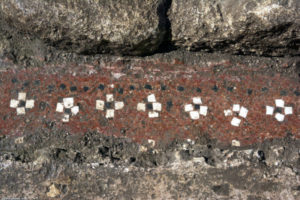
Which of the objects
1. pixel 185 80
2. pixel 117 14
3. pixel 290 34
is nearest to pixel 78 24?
pixel 117 14

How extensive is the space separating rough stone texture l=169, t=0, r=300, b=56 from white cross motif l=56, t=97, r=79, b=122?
2.89 ft

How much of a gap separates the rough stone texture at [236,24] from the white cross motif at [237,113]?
46cm

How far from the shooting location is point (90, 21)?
234 centimetres

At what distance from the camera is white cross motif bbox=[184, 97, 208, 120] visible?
8.46 feet

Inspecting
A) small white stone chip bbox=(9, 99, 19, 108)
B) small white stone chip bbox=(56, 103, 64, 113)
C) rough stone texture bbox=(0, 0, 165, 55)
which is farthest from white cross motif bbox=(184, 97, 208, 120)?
small white stone chip bbox=(9, 99, 19, 108)

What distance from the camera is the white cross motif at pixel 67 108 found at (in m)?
2.51

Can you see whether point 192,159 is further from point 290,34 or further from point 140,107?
point 290,34

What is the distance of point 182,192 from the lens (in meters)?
2.35

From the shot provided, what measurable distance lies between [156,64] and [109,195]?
1023mm

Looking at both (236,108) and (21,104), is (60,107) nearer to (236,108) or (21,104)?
(21,104)

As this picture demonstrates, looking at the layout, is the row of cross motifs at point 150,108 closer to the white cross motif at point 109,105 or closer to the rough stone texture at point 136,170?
the white cross motif at point 109,105

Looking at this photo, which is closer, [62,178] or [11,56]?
[62,178]

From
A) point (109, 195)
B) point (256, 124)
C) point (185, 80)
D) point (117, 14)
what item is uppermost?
point (117, 14)

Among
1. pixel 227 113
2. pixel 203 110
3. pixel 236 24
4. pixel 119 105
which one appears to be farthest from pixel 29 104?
pixel 236 24
